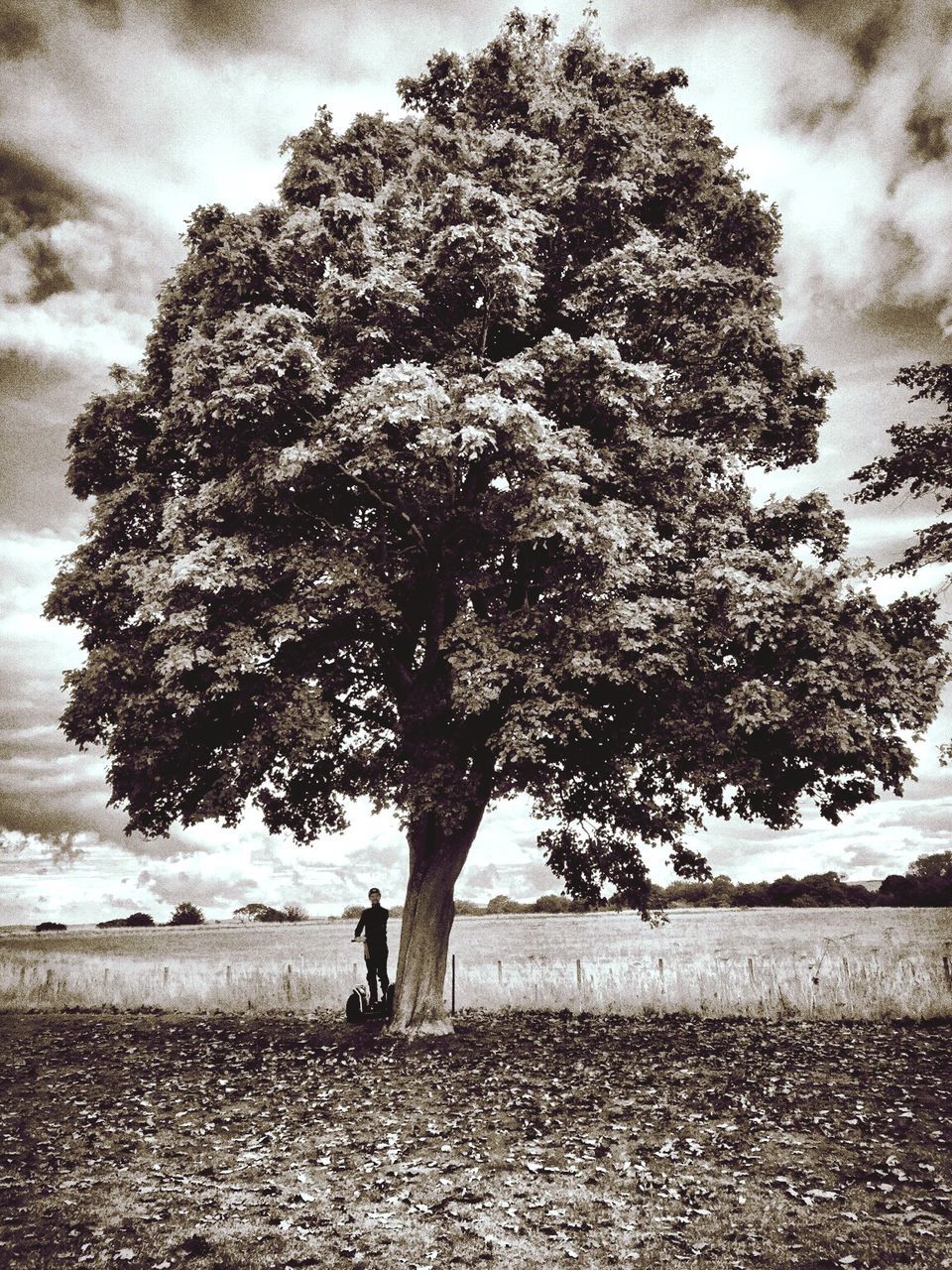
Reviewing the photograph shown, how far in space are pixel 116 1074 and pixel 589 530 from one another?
1189cm

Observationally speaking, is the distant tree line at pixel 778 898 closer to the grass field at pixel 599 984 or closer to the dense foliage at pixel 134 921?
the dense foliage at pixel 134 921

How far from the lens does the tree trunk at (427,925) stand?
1731cm

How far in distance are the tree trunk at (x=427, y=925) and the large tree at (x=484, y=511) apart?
8 cm

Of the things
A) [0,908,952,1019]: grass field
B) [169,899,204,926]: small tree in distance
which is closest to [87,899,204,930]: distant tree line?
[169,899,204,926]: small tree in distance

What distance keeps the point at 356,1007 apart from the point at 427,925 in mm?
2319

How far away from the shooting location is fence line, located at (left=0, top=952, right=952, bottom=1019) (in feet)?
66.5

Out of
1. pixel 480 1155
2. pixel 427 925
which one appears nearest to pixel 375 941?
pixel 427 925

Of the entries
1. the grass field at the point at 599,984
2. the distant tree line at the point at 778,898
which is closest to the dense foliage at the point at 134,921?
the distant tree line at the point at 778,898

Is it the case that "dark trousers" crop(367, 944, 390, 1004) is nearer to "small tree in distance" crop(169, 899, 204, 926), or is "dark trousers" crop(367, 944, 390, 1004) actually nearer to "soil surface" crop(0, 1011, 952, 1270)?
"soil surface" crop(0, 1011, 952, 1270)

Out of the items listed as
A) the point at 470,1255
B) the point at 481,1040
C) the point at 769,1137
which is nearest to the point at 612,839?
the point at 481,1040

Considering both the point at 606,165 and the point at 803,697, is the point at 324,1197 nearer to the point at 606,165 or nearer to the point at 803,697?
the point at 803,697

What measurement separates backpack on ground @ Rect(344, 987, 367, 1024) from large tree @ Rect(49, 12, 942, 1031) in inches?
50.8

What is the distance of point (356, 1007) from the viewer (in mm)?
17922

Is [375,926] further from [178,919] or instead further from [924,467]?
[178,919]
